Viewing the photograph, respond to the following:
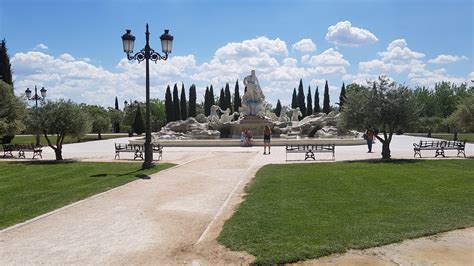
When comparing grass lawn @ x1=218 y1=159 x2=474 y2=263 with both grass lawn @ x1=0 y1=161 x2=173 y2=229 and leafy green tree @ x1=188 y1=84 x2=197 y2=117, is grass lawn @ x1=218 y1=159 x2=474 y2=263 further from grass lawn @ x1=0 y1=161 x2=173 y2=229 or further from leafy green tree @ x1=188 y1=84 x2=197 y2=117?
leafy green tree @ x1=188 y1=84 x2=197 y2=117

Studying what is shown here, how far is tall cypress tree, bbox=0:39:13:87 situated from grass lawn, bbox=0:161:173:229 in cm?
3081

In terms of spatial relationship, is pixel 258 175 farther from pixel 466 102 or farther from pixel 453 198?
pixel 466 102

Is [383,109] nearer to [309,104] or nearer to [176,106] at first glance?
[176,106]

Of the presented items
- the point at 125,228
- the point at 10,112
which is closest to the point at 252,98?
the point at 10,112

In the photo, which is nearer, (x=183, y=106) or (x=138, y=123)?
(x=138, y=123)

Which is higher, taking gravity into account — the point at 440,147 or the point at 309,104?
the point at 309,104

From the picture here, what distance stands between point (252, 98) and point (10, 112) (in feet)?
86.0

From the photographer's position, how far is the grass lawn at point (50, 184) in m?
9.89

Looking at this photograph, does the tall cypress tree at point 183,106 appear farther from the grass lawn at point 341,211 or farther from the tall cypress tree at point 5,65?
the grass lawn at point 341,211

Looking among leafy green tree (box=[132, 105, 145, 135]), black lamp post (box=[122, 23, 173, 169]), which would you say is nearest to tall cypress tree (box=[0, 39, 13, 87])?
leafy green tree (box=[132, 105, 145, 135])

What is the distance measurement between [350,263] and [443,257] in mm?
1382

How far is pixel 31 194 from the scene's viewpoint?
38.9 ft

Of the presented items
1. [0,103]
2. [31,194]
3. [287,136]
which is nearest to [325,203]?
[31,194]

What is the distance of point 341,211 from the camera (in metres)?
8.86
